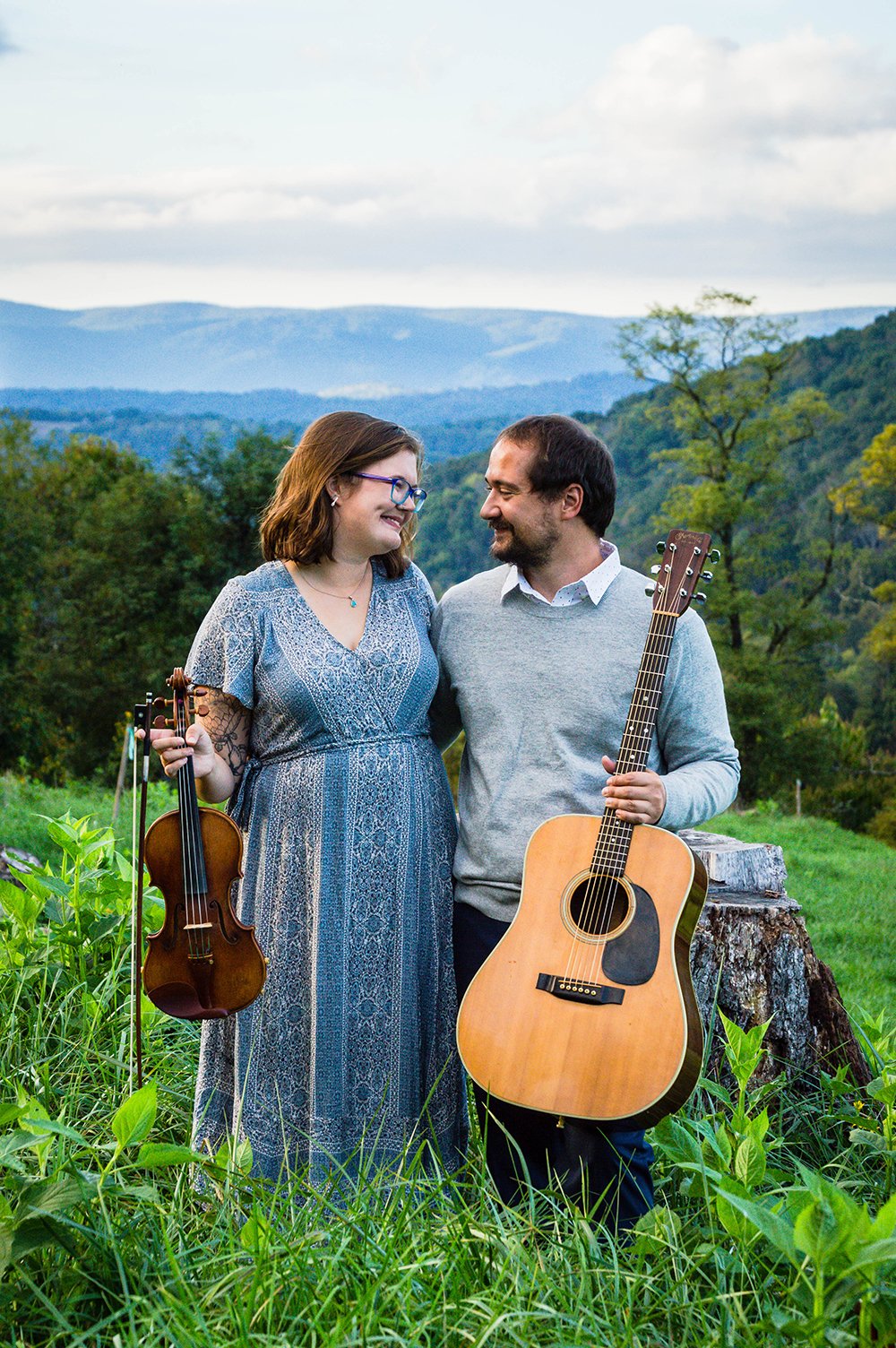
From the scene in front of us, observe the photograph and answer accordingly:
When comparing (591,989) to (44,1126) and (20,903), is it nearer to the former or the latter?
(44,1126)

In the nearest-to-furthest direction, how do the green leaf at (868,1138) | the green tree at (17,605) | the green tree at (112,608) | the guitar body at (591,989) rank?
1. the guitar body at (591,989)
2. the green leaf at (868,1138)
3. the green tree at (17,605)
4. the green tree at (112,608)

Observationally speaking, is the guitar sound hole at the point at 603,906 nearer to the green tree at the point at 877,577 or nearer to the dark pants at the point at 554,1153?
the dark pants at the point at 554,1153

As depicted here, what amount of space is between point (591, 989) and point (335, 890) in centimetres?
73

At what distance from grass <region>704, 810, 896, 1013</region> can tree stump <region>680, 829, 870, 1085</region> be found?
5.96 ft

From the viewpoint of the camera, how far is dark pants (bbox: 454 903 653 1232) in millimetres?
2750

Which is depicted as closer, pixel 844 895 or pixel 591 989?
Result: pixel 591 989

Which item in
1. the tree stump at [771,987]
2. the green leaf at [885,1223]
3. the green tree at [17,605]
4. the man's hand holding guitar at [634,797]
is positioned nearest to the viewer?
the green leaf at [885,1223]

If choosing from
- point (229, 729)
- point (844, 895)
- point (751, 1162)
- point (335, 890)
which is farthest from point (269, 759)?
point (844, 895)

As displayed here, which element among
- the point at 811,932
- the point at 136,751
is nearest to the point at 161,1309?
the point at 136,751

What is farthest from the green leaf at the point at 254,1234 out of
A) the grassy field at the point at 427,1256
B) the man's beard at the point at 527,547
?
the man's beard at the point at 527,547

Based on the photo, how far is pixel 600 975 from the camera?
267 cm

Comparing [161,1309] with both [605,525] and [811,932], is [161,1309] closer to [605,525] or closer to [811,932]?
[605,525]

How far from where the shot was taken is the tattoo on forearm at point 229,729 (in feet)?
10.2

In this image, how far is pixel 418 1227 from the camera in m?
2.49
